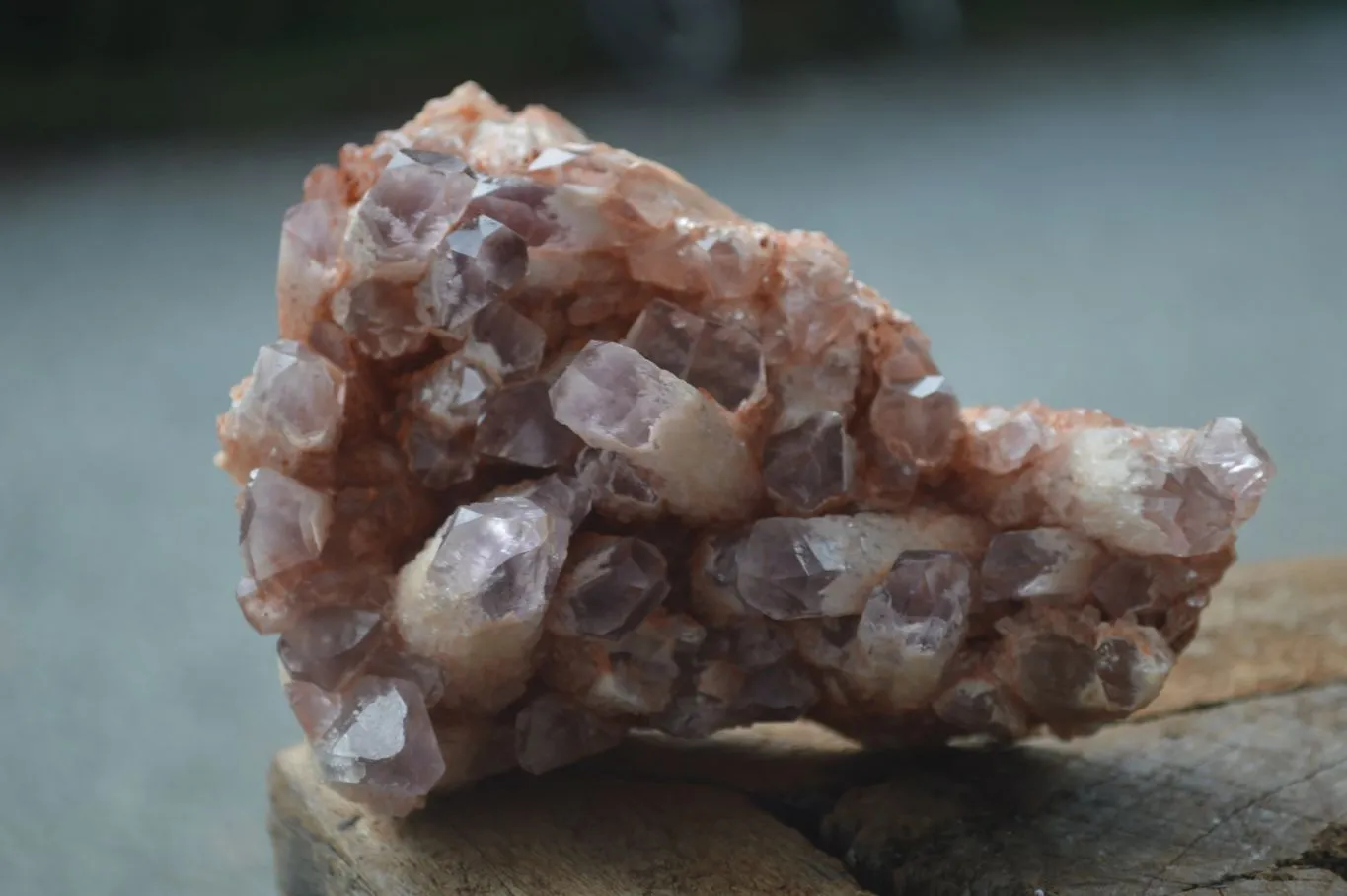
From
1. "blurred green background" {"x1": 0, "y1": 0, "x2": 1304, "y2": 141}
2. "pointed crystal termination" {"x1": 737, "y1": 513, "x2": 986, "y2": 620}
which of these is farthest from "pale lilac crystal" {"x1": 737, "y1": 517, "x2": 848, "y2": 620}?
"blurred green background" {"x1": 0, "y1": 0, "x2": 1304, "y2": 141}

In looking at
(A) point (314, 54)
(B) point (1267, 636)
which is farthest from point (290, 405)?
(A) point (314, 54)

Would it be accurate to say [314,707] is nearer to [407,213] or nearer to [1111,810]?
[407,213]

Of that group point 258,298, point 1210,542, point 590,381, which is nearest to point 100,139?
point 258,298

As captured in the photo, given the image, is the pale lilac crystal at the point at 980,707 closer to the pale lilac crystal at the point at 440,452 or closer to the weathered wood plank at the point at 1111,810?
Result: the weathered wood plank at the point at 1111,810

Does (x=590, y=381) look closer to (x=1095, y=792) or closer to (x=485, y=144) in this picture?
(x=485, y=144)

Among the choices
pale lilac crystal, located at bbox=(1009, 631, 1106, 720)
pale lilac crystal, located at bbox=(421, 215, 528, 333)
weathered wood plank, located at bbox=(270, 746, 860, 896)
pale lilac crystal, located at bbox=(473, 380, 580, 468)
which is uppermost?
pale lilac crystal, located at bbox=(421, 215, 528, 333)

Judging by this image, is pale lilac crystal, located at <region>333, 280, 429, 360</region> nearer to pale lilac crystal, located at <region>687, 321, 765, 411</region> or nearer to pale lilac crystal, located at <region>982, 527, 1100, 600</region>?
pale lilac crystal, located at <region>687, 321, 765, 411</region>

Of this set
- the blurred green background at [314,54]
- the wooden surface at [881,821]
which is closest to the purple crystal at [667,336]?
the wooden surface at [881,821]
